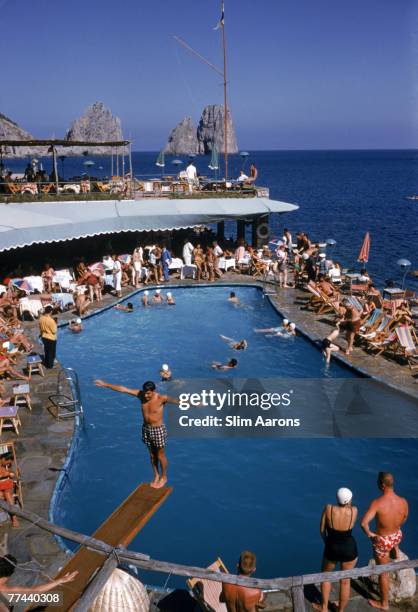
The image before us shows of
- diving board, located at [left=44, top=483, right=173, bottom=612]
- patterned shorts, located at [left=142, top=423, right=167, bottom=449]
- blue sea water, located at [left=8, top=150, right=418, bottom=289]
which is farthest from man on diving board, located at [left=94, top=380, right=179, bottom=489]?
blue sea water, located at [left=8, top=150, right=418, bottom=289]

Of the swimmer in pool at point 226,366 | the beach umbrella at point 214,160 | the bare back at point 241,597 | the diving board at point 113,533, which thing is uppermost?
the beach umbrella at point 214,160

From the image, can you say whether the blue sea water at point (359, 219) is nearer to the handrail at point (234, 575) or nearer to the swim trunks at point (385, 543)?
the swim trunks at point (385, 543)

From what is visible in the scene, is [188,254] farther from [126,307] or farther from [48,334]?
[48,334]

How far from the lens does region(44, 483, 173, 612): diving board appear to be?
5.71 metres

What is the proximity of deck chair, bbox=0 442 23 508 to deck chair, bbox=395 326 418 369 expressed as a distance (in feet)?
30.0

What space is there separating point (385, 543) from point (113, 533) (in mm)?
3282

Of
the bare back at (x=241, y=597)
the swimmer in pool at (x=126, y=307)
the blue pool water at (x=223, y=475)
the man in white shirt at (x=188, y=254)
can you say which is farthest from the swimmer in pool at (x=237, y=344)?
the bare back at (x=241, y=597)

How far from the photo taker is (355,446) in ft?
35.4

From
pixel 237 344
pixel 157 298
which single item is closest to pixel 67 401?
pixel 237 344

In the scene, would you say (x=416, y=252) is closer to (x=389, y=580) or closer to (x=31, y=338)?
(x=31, y=338)

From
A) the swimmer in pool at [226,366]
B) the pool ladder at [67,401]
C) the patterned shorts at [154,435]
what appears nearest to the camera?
the patterned shorts at [154,435]

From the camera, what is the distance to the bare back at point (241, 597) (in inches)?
202

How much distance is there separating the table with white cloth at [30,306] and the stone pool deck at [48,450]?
19.6 inches

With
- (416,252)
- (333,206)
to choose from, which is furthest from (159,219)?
(333,206)
